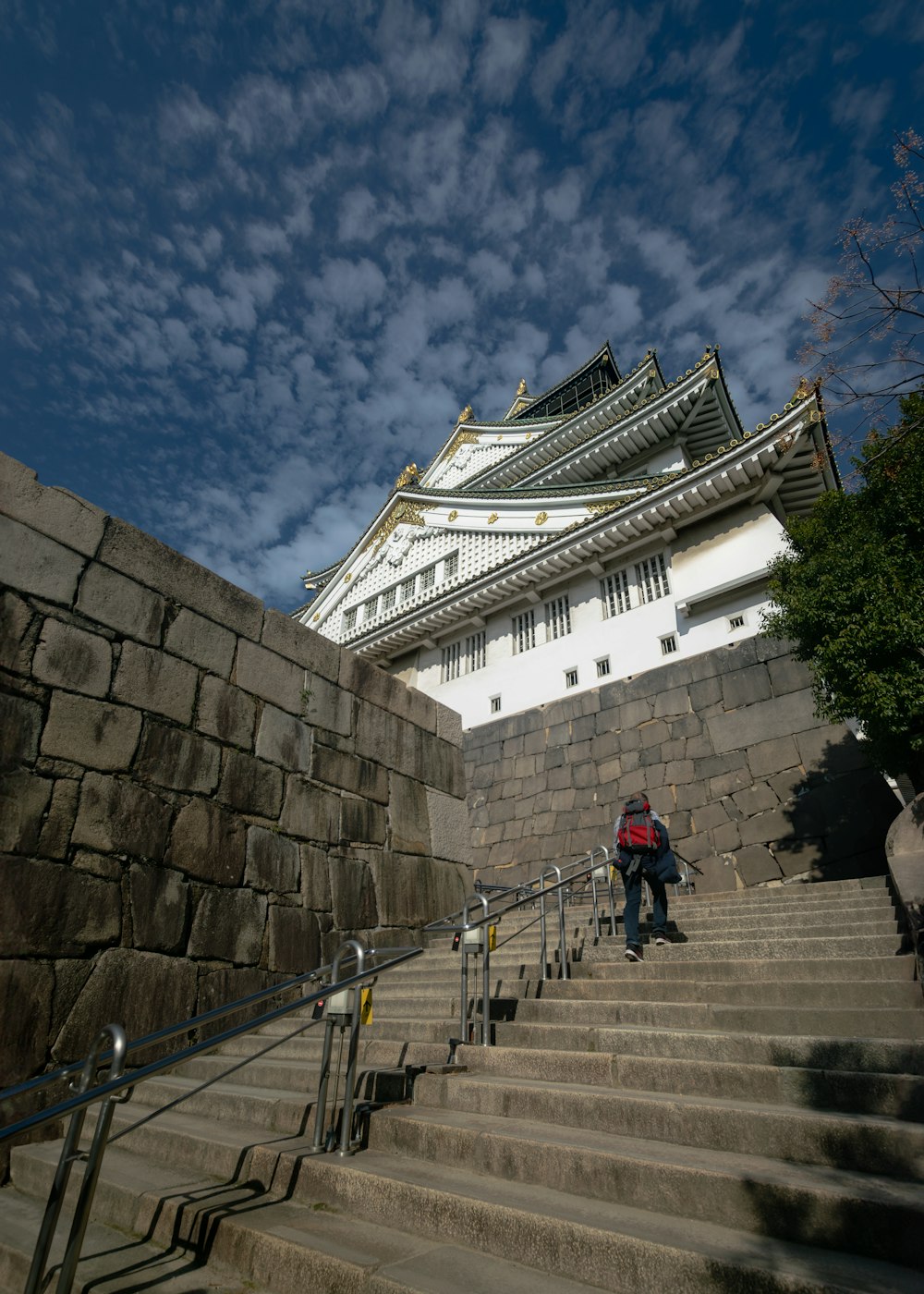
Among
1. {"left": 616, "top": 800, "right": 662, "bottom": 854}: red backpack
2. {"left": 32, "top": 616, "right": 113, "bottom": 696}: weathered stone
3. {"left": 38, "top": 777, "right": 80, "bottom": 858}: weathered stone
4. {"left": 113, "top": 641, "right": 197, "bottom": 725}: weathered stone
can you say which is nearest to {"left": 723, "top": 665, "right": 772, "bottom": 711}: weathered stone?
{"left": 616, "top": 800, "right": 662, "bottom": 854}: red backpack

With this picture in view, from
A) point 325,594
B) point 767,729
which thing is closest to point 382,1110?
point 767,729

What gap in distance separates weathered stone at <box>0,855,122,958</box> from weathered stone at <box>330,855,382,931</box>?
2.15m

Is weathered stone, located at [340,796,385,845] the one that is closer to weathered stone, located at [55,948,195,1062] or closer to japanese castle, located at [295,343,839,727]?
weathered stone, located at [55,948,195,1062]

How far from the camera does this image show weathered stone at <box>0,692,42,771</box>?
4.09 m

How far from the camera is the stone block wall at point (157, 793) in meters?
4.07

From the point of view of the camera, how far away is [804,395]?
36.0 ft

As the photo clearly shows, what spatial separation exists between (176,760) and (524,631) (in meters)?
11.0

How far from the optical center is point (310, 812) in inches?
241

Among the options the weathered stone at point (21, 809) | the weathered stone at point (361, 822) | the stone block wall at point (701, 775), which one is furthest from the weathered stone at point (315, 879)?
the stone block wall at point (701, 775)

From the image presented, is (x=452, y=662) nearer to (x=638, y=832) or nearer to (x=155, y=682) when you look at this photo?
(x=638, y=832)

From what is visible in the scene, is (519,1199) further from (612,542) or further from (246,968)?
(612,542)

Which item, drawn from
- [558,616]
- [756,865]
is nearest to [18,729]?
[756,865]

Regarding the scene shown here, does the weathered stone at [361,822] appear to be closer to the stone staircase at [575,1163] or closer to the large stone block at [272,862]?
the large stone block at [272,862]

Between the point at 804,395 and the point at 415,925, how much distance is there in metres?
10.1
